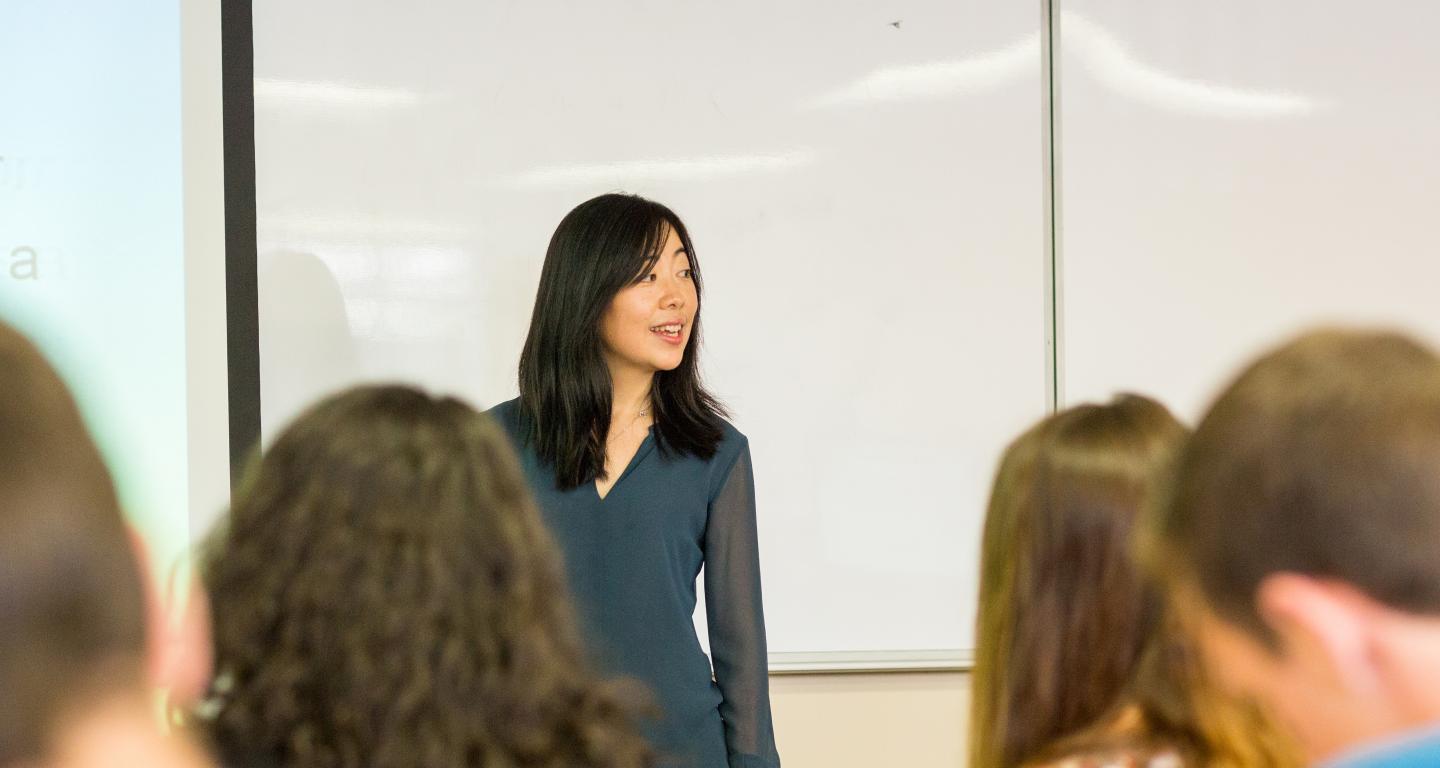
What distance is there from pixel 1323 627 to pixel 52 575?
67 cm

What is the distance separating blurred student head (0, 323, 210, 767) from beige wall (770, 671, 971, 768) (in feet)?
6.82

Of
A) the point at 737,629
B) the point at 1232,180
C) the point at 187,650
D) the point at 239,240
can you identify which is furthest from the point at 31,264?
the point at 1232,180

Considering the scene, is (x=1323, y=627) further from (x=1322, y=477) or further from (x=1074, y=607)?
(x=1074, y=607)

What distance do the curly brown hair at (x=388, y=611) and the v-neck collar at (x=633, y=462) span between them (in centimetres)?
99

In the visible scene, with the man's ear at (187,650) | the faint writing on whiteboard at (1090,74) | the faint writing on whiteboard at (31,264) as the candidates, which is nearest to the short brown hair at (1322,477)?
the man's ear at (187,650)

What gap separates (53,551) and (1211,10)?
276cm

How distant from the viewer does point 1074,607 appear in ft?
3.82

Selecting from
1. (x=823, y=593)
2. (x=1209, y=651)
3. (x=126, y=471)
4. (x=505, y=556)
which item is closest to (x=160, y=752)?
(x=505, y=556)

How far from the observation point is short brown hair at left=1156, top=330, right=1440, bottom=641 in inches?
26.9

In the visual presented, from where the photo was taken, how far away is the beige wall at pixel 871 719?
270 centimetres

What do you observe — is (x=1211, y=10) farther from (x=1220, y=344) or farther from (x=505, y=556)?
(x=505, y=556)

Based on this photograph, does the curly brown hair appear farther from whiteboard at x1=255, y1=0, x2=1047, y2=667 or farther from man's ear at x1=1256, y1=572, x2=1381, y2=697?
whiteboard at x1=255, y1=0, x2=1047, y2=667

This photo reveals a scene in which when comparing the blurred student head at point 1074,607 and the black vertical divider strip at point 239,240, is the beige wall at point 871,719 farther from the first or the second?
the blurred student head at point 1074,607

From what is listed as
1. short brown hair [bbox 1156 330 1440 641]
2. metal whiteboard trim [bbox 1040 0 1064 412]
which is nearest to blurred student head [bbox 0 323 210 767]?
short brown hair [bbox 1156 330 1440 641]
